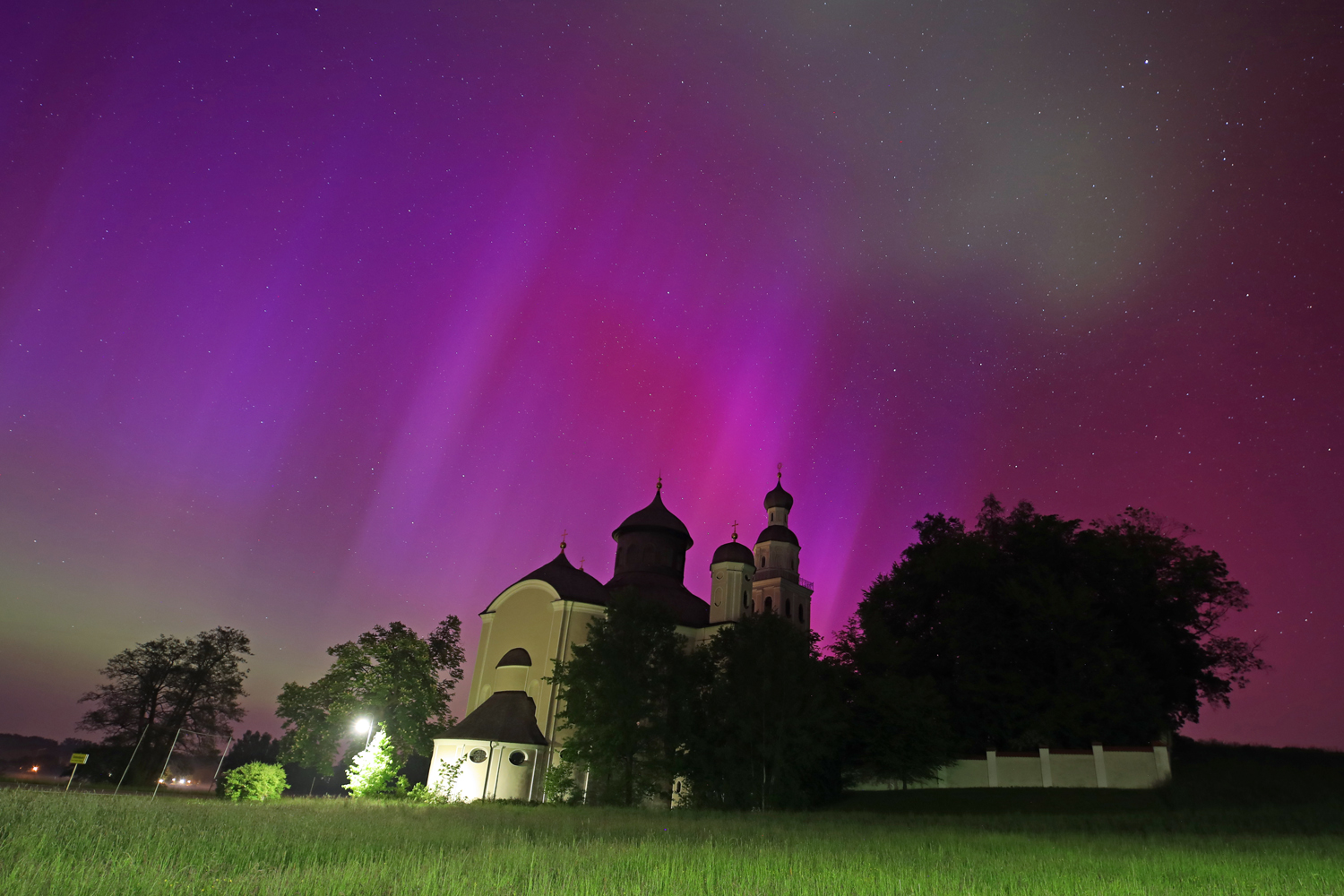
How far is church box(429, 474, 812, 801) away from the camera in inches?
1449

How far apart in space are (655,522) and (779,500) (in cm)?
935

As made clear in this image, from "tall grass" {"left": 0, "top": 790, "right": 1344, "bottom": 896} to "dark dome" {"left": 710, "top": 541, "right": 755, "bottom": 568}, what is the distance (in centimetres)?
3374

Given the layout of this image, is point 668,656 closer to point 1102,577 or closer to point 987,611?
point 987,611

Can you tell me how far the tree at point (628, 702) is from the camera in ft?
105

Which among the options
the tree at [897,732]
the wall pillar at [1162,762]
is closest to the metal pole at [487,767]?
the tree at [897,732]

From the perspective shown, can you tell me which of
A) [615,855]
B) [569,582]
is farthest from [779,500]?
[615,855]

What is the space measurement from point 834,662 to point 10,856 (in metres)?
33.7

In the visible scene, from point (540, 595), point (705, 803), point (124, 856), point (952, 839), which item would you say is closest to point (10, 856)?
point (124, 856)

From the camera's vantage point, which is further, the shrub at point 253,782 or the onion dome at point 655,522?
the onion dome at point 655,522

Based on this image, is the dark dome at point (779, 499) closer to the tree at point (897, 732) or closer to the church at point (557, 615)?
the church at point (557, 615)

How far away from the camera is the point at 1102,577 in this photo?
39.4 meters

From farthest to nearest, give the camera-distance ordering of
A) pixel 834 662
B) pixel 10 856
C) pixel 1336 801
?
pixel 834 662 < pixel 1336 801 < pixel 10 856

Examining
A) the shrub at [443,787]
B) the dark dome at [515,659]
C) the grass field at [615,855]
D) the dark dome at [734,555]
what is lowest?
the shrub at [443,787]

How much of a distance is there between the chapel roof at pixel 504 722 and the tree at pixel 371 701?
562 cm
